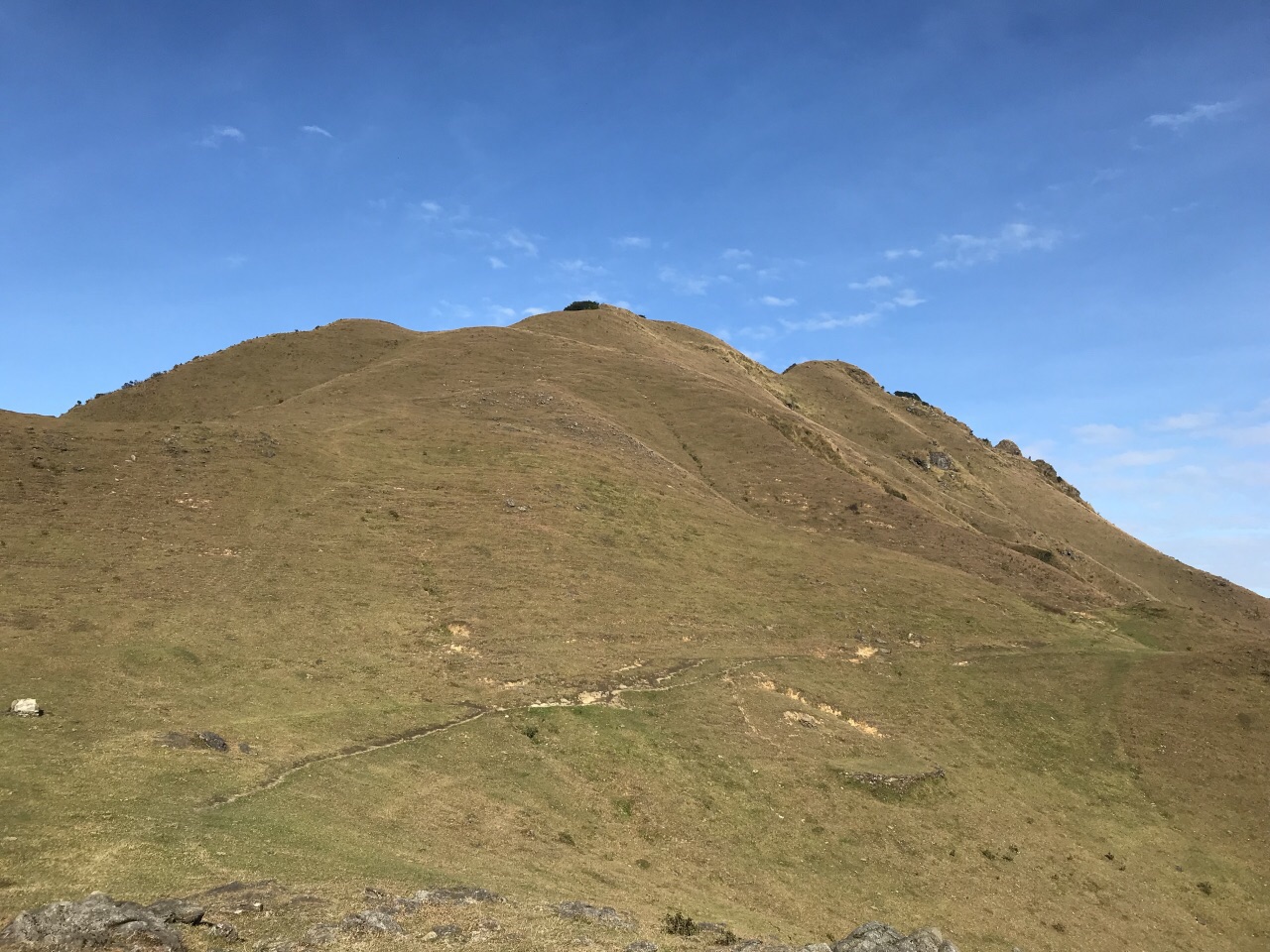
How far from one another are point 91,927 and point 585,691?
28387 mm

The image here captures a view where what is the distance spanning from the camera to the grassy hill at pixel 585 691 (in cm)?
2709

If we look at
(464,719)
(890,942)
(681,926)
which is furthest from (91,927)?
(464,719)

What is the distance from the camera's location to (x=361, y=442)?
7081 cm

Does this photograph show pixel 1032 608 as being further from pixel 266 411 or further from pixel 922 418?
pixel 922 418

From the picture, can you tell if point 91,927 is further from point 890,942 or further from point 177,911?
point 890,942

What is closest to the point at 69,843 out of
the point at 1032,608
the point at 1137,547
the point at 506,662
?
the point at 506,662

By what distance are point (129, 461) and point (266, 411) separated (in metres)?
26.0

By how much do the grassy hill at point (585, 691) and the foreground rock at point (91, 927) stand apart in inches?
81.5

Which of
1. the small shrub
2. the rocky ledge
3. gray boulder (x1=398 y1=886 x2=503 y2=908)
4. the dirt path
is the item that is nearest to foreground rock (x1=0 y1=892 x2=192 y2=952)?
the rocky ledge

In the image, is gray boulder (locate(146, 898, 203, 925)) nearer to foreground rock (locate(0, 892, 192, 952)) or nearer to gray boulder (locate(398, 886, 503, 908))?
foreground rock (locate(0, 892, 192, 952))

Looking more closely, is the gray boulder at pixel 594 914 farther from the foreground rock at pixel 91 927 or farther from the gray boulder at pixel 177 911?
the foreground rock at pixel 91 927

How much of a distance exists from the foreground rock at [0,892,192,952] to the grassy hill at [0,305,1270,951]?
6.79 ft

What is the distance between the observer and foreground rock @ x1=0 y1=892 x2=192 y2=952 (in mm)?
15141

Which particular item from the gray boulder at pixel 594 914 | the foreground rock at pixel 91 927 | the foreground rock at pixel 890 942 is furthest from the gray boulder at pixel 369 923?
the foreground rock at pixel 890 942
